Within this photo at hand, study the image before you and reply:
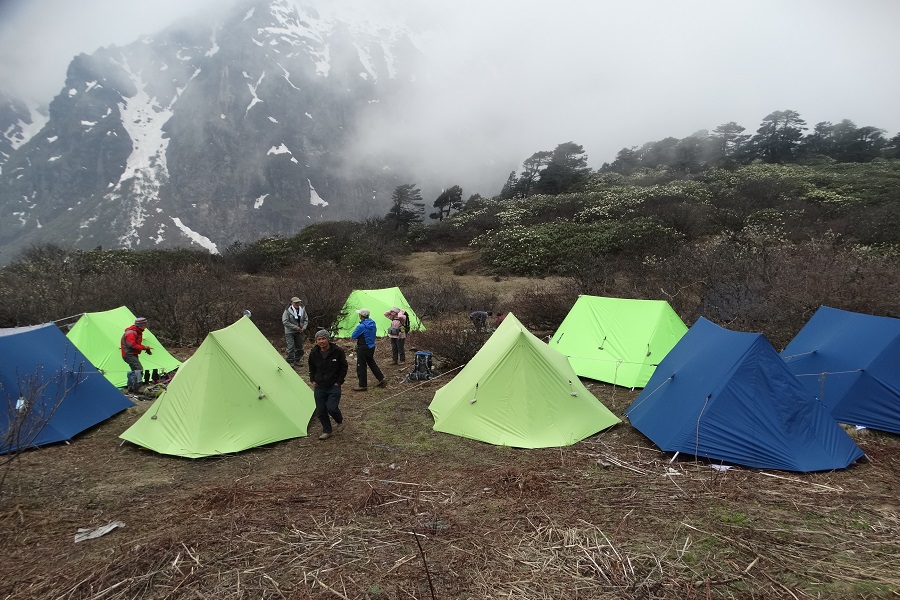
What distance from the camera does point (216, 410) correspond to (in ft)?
20.8

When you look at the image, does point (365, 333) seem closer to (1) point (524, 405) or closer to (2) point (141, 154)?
(1) point (524, 405)

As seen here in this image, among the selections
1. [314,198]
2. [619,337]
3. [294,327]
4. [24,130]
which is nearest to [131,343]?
[294,327]

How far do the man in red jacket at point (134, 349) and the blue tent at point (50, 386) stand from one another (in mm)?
889

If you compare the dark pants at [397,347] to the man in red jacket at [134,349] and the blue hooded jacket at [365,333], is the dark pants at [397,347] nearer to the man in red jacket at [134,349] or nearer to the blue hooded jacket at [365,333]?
the blue hooded jacket at [365,333]

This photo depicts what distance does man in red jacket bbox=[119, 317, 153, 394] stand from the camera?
27.6ft

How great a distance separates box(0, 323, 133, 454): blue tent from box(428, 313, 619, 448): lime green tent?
5345mm

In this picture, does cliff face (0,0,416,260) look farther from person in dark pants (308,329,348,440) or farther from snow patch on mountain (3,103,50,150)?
person in dark pants (308,329,348,440)

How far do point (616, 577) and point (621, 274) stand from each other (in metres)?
16.0

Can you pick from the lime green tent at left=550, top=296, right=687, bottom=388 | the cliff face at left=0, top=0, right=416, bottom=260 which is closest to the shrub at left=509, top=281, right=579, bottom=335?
the lime green tent at left=550, top=296, right=687, bottom=388

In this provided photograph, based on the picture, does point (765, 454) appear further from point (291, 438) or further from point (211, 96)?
point (211, 96)

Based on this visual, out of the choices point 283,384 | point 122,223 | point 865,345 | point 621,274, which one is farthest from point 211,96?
point 865,345

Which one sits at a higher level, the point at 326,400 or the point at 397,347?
the point at 326,400

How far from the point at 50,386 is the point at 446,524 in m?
6.44

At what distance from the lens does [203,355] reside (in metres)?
6.43
